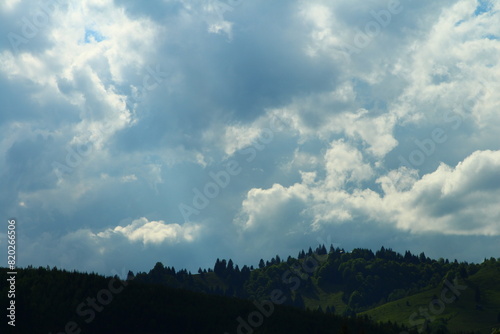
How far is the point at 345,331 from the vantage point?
410 feet

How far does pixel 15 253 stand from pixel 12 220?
699 centimetres

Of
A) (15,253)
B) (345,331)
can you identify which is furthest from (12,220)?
(345,331)

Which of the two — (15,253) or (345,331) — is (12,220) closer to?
(15,253)

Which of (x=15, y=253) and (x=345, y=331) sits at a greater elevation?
(x=15, y=253)

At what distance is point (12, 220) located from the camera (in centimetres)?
11769

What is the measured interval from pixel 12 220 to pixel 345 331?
7543cm

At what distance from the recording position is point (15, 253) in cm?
11819

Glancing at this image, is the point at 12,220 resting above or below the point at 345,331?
above

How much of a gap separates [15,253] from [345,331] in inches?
2871
